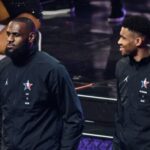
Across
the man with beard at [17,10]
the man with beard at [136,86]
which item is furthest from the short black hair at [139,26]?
the man with beard at [17,10]

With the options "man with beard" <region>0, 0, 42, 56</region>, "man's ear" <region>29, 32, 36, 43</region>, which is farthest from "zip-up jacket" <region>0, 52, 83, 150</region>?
"man with beard" <region>0, 0, 42, 56</region>

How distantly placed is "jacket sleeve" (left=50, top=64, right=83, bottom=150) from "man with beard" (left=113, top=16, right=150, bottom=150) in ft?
1.50

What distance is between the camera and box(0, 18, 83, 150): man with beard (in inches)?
160

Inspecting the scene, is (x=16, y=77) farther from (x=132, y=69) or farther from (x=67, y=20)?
(x=67, y=20)

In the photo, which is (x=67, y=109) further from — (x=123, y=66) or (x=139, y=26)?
(x=139, y=26)

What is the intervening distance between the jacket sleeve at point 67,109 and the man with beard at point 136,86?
0.46 m

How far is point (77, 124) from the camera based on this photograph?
4035 millimetres

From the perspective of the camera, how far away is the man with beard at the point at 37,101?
13.4ft

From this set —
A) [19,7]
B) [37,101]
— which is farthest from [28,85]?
[19,7]

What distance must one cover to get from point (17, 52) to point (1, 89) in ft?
1.14

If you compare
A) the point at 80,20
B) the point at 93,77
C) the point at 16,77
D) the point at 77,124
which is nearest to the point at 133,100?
the point at 77,124

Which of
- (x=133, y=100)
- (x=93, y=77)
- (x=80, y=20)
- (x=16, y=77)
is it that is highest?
(x=16, y=77)

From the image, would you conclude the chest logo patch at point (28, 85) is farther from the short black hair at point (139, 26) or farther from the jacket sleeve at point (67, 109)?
the short black hair at point (139, 26)

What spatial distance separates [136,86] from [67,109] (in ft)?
1.94
